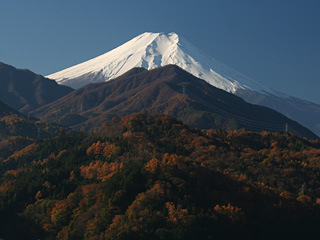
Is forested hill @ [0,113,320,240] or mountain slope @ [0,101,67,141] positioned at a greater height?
forested hill @ [0,113,320,240]

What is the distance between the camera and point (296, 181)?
7281 cm

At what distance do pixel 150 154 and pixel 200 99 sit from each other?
120 meters

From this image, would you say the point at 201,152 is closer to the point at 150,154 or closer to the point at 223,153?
the point at 223,153

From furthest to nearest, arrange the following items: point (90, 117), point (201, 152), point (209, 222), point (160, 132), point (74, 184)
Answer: point (90, 117) → point (160, 132) → point (201, 152) → point (74, 184) → point (209, 222)

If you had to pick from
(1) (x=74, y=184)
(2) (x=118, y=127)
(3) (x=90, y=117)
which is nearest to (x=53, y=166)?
(1) (x=74, y=184)

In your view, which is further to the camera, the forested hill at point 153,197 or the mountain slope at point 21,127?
the mountain slope at point 21,127

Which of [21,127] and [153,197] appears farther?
[21,127]

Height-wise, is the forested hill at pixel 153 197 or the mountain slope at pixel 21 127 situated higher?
the forested hill at pixel 153 197

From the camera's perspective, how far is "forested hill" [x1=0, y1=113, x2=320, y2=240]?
42.6m

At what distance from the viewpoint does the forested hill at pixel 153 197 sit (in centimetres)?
4256

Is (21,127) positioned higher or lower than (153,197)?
lower

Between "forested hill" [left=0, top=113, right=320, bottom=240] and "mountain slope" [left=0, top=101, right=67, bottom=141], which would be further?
"mountain slope" [left=0, top=101, right=67, bottom=141]

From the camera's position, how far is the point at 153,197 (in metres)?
44.6

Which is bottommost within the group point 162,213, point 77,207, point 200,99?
point 77,207
